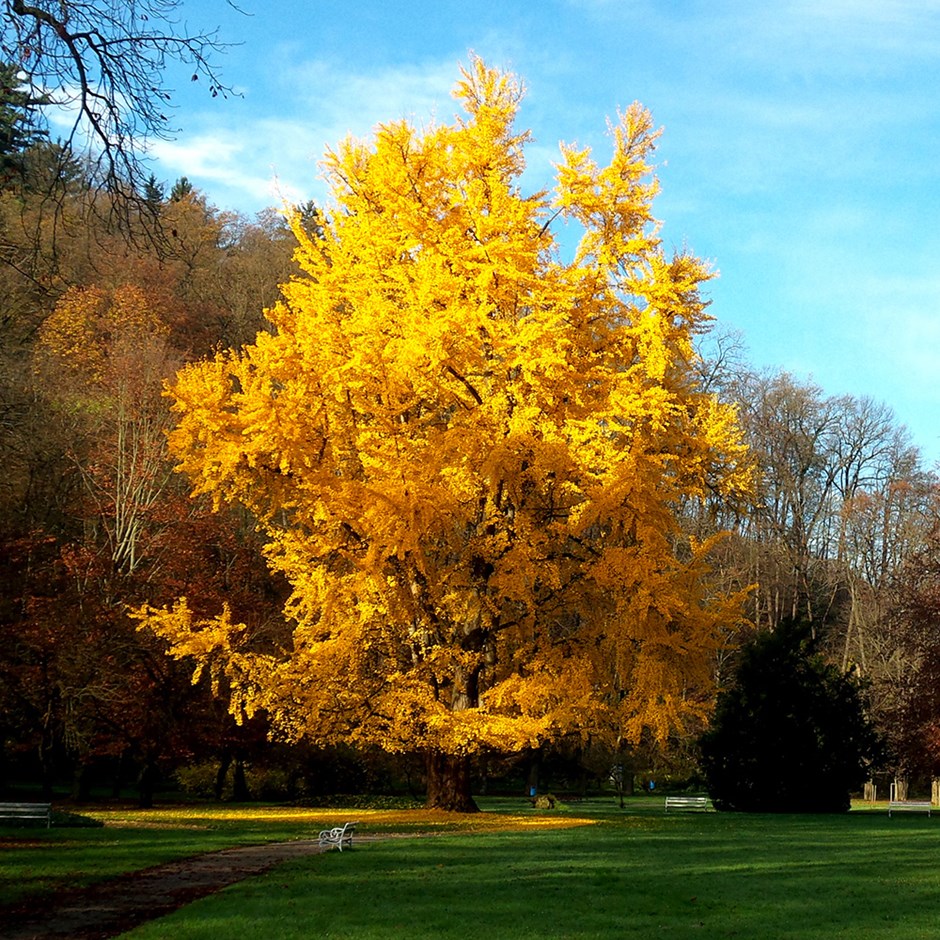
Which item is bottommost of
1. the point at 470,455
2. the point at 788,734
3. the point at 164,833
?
the point at 164,833

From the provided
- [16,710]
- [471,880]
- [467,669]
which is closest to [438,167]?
[467,669]

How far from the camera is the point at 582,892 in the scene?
10836 mm

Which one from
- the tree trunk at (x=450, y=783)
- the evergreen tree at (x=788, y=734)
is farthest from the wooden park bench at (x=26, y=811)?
the evergreen tree at (x=788, y=734)

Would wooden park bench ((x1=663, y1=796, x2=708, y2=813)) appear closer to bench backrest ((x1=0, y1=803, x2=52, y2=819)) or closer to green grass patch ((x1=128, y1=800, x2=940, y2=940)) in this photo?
green grass patch ((x1=128, y1=800, x2=940, y2=940))

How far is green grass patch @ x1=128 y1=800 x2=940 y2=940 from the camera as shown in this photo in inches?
352

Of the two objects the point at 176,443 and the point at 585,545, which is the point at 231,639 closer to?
the point at 176,443

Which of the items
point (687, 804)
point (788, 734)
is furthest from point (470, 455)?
point (687, 804)

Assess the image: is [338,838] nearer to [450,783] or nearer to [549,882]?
[549,882]

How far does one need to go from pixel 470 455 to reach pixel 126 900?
9818mm

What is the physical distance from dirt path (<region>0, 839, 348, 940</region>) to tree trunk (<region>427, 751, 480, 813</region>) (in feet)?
25.6

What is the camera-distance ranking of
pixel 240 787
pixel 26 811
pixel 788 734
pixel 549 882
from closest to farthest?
pixel 549 882 → pixel 26 811 → pixel 788 734 → pixel 240 787

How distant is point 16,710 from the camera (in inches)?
963

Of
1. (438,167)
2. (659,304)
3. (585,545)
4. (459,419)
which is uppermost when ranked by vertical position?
(438,167)

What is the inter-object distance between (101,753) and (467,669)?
364 inches
